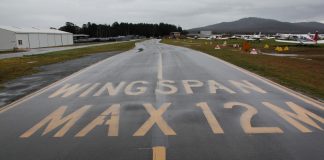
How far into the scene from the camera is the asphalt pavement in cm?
587

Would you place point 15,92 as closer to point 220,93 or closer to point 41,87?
point 41,87

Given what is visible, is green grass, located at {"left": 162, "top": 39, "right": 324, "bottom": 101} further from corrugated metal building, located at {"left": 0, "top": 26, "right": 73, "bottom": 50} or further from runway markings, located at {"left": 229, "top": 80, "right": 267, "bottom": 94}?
corrugated metal building, located at {"left": 0, "top": 26, "right": 73, "bottom": 50}

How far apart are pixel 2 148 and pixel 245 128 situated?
4535mm

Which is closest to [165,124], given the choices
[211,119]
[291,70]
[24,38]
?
[211,119]

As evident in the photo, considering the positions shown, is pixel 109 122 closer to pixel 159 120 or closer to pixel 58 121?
pixel 159 120

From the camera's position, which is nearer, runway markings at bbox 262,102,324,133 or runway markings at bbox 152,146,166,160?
runway markings at bbox 152,146,166,160

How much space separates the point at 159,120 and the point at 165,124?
1.18 feet

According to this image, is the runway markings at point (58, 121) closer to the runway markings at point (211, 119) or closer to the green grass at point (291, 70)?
the runway markings at point (211, 119)

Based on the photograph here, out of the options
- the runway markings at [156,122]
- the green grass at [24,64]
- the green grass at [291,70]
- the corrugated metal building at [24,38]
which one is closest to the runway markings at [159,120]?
the runway markings at [156,122]

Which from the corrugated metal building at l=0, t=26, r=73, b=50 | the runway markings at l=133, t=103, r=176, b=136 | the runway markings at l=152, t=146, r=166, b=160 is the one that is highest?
Answer: the runway markings at l=152, t=146, r=166, b=160

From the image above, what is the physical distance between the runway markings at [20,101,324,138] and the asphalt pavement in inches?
0.8

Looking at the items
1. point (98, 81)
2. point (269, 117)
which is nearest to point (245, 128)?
point (269, 117)

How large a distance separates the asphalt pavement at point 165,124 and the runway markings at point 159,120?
20 mm

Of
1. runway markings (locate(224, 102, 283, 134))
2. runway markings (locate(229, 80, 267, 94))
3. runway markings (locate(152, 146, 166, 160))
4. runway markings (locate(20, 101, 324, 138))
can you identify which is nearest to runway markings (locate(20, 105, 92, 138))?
runway markings (locate(20, 101, 324, 138))
